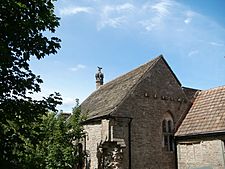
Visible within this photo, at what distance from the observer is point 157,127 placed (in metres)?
19.1

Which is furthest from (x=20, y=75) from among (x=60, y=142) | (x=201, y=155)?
(x=201, y=155)

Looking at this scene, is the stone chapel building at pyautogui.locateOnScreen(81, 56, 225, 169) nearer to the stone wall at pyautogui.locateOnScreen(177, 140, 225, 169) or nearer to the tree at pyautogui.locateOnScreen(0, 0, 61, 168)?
the stone wall at pyautogui.locateOnScreen(177, 140, 225, 169)

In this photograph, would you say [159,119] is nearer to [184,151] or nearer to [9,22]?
[184,151]

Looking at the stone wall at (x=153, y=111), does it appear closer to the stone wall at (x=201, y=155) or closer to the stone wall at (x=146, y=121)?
the stone wall at (x=146, y=121)

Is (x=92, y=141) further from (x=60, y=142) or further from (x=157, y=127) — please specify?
(x=157, y=127)

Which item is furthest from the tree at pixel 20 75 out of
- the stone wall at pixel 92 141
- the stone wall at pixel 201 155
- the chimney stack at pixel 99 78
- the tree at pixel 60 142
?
the chimney stack at pixel 99 78

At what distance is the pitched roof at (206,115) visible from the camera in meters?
17.2

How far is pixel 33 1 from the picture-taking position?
8812 millimetres

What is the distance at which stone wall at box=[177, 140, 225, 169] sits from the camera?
16125 mm

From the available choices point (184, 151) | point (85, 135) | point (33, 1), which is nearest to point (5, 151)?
point (33, 1)

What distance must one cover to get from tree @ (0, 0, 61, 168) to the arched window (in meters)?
12.2

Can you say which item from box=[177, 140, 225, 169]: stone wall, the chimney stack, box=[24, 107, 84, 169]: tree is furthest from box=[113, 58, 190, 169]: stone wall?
the chimney stack

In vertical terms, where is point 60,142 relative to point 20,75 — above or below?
below

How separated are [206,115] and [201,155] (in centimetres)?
295
